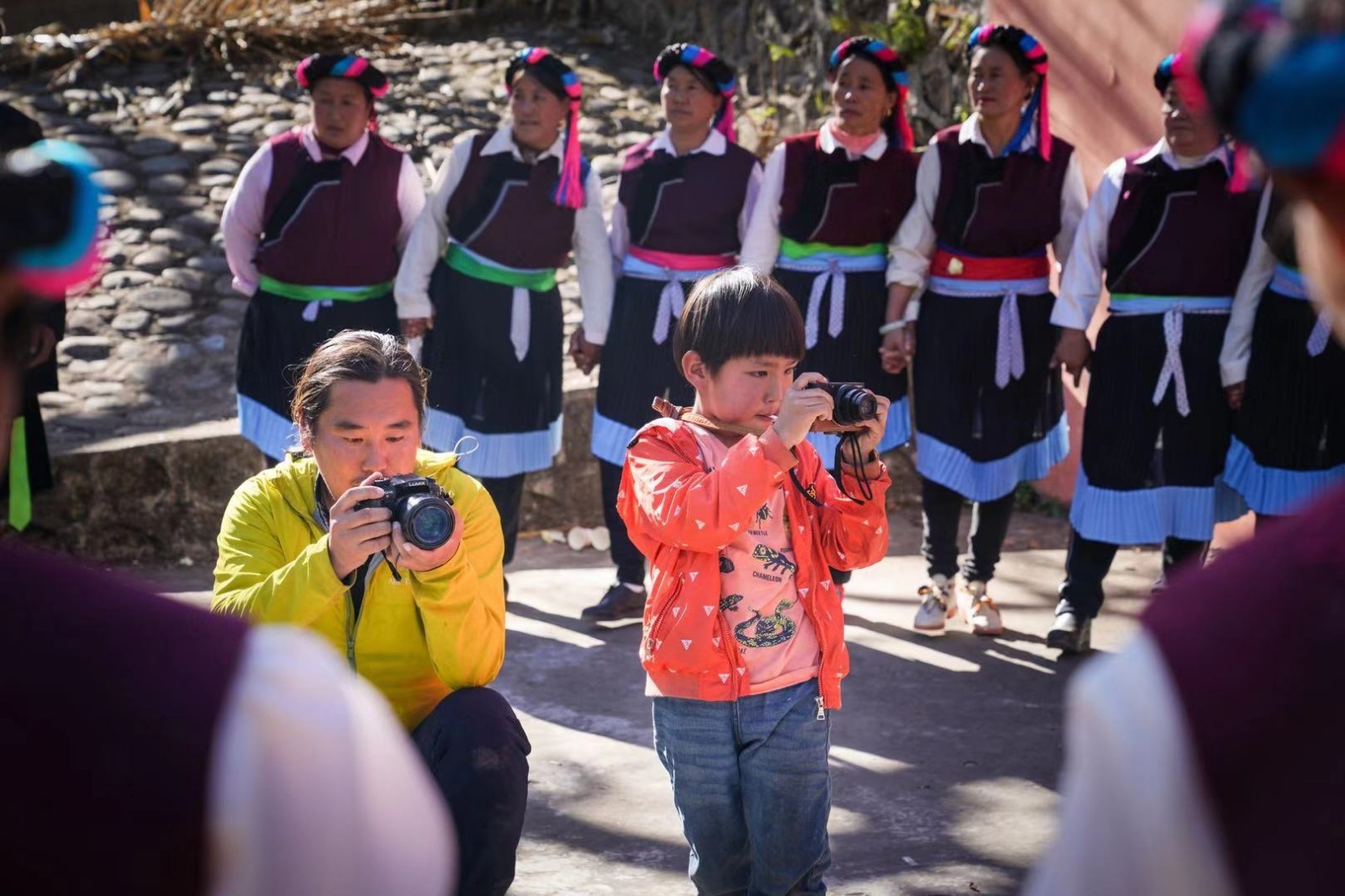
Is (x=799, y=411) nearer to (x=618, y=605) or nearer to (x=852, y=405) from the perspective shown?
(x=852, y=405)

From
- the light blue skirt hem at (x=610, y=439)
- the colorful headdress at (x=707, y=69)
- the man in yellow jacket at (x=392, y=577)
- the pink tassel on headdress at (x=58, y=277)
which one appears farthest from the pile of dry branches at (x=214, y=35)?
the pink tassel on headdress at (x=58, y=277)

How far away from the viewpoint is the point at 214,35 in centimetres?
1043

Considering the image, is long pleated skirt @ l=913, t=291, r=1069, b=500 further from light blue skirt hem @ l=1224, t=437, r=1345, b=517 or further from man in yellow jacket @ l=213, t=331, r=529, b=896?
man in yellow jacket @ l=213, t=331, r=529, b=896

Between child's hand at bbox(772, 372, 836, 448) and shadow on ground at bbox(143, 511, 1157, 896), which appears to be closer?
child's hand at bbox(772, 372, 836, 448)

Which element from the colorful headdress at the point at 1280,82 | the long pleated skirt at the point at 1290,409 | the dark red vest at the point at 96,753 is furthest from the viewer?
the long pleated skirt at the point at 1290,409

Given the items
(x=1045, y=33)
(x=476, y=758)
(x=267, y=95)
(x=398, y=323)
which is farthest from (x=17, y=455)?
(x=267, y=95)

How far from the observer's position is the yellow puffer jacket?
276 centimetres

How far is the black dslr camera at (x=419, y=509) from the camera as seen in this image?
2.59 metres

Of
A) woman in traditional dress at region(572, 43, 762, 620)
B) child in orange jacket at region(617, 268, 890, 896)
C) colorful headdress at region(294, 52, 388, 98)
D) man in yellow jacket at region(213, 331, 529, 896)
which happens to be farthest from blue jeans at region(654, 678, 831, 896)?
colorful headdress at region(294, 52, 388, 98)

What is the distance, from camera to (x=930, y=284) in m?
5.22

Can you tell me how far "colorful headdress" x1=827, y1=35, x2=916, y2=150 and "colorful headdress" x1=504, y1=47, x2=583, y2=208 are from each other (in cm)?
86

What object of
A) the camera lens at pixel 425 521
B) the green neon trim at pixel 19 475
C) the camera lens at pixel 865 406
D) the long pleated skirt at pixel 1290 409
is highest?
the camera lens at pixel 865 406

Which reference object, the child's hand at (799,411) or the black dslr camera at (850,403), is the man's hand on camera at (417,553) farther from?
the black dslr camera at (850,403)

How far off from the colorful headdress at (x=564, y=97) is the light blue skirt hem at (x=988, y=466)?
138cm
